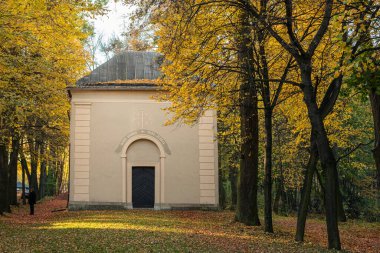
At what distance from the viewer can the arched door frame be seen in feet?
85.1

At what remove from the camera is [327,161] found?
34.7 ft

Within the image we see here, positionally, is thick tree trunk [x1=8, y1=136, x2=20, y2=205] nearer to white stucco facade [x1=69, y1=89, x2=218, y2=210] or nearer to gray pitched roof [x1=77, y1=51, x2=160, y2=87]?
white stucco facade [x1=69, y1=89, x2=218, y2=210]


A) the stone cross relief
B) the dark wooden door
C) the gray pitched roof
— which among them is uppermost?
the gray pitched roof

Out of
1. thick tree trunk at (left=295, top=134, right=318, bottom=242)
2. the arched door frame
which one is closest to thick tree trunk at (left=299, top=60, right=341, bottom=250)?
thick tree trunk at (left=295, top=134, right=318, bottom=242)

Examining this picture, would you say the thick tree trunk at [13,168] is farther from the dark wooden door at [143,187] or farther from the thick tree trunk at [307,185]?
the thick tree trunk at [307,185]

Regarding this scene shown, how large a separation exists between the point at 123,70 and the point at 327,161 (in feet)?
64.5

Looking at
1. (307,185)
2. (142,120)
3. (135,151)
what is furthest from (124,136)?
(307,185)

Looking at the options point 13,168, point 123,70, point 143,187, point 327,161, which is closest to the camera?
point 327,161

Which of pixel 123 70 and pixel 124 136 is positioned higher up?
pixel 123 70

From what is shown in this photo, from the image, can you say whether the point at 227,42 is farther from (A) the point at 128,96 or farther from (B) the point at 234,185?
(B) the point at 234,185

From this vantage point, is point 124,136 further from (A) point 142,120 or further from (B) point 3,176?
(B) point 3,176

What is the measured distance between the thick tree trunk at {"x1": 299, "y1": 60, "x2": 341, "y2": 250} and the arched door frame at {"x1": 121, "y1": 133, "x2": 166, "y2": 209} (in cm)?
1621

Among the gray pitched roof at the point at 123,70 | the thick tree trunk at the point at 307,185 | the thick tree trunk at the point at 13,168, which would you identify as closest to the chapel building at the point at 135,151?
the gray pitched roof at the point at 123,70

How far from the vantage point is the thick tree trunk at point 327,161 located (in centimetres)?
1056
